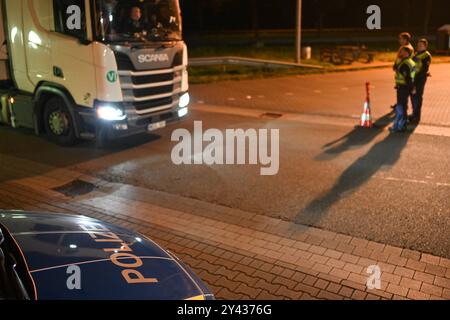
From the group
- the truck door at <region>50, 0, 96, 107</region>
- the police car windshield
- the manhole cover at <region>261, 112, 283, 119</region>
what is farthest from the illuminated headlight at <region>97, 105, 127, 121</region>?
the police car windshield

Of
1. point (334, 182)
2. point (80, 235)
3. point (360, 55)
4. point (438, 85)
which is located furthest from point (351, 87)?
point (80, 235)

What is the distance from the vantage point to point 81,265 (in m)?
2.99

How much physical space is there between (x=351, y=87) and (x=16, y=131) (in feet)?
35.2

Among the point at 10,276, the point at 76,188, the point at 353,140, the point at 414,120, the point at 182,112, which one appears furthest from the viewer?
the point at 414,120

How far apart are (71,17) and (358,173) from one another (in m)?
5.47

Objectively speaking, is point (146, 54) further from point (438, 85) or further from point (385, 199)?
point (438, 85)

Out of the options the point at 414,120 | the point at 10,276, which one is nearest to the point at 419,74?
the point at 414,120

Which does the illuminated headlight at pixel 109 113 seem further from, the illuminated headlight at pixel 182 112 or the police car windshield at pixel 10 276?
the police car windshield at pixel 10 276

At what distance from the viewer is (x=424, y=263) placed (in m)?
5.07

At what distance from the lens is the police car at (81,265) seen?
2.72 m

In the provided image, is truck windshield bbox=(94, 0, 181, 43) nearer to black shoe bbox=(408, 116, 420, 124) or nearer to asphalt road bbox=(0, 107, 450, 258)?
asphalt road bbox=(0, 107, 450, 258)

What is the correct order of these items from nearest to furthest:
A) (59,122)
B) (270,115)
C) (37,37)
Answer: (37,37)
(59,122)
(270,115)

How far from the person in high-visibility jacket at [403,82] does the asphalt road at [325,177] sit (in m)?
0.41

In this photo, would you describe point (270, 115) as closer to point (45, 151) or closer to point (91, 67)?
point (91, 67)
